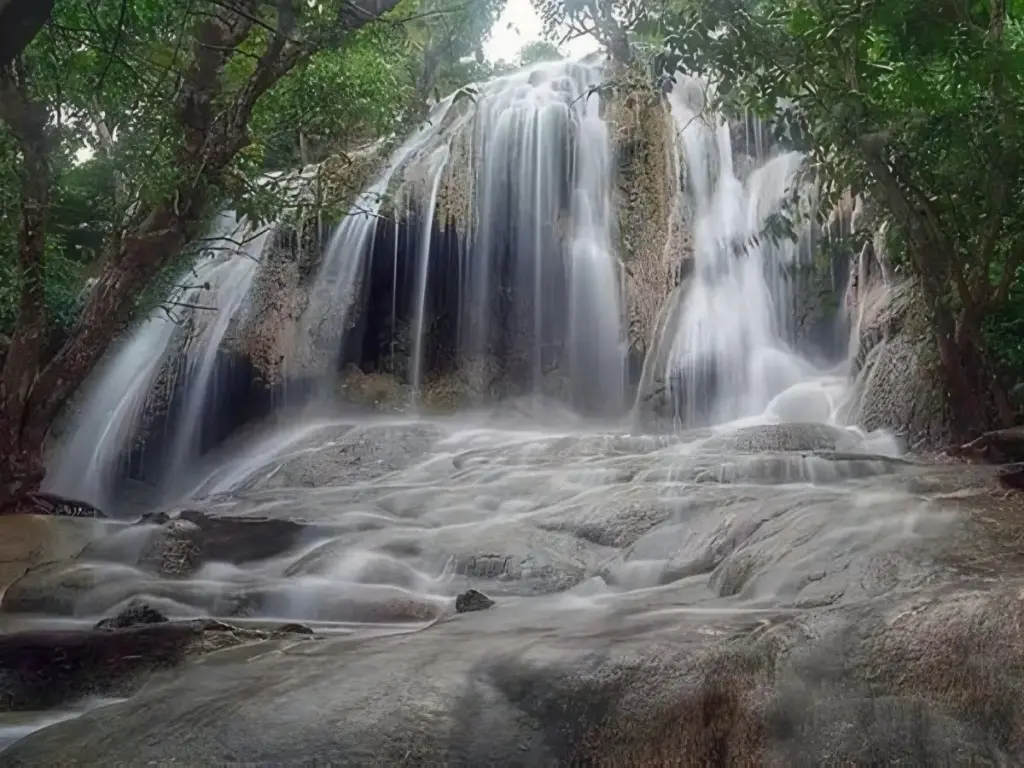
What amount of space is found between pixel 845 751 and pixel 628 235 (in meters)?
15.5

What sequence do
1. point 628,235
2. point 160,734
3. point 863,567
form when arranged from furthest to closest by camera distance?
point 628,235 → point 863,567 → point 160,734

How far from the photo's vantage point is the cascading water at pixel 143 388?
50.7 ft

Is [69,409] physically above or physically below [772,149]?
below

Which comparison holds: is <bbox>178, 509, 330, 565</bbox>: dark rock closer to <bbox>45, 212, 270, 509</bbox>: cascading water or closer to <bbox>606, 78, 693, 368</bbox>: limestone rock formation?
<bbox>45, 212, 270, 509</bbox>: cascading water

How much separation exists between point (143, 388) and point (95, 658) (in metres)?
12.6

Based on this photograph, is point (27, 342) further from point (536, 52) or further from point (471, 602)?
point (536, 52)

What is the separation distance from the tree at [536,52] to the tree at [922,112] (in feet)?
74.6

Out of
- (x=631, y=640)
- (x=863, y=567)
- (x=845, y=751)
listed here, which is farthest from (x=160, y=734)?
(x=863, y=567)

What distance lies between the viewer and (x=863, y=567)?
4668 mm

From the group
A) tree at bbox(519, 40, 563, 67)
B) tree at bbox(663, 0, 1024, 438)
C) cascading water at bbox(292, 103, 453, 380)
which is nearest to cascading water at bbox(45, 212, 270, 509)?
cascading water at bbox(292, 103, 453, 380)

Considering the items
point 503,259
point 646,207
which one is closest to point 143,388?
point 503,259

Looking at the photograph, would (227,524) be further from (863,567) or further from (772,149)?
(772,149)

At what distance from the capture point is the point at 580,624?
148 inches

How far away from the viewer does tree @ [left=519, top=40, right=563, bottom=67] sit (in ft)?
99.6
